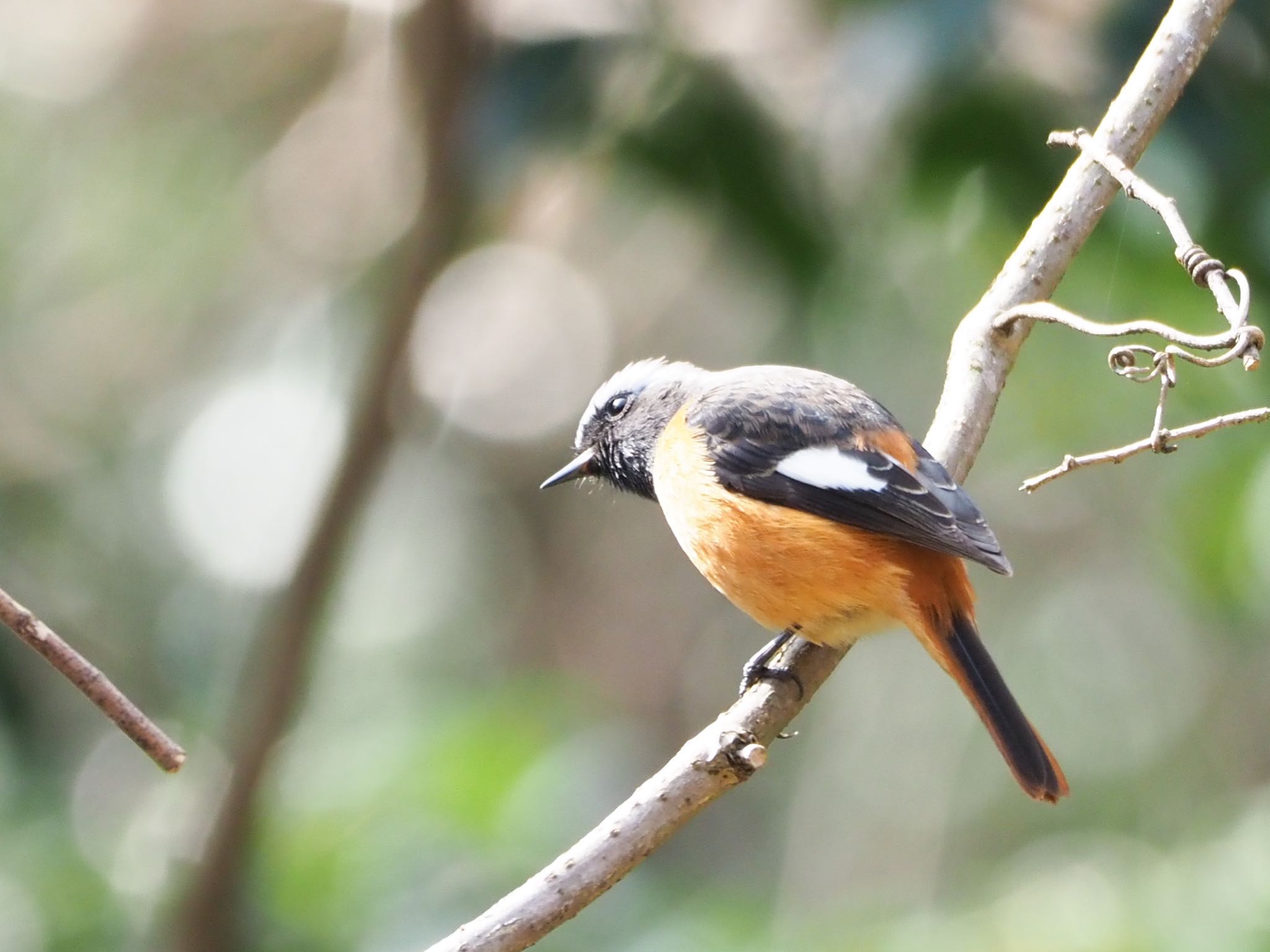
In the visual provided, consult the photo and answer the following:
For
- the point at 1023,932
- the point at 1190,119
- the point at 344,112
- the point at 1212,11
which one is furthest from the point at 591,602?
the point at 1212,11

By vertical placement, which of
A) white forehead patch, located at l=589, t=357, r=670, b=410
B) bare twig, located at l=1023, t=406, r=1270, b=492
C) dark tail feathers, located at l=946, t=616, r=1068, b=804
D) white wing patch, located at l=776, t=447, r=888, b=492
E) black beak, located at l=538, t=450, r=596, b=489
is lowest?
dark tail feathers, located at l=946, t=616, r=1068, b=804

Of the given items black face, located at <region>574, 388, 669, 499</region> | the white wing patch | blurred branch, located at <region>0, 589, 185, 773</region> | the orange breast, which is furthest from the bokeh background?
blurred branch, located at <region>0, 589, 185, 773</region>

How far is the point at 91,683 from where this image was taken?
174 cm

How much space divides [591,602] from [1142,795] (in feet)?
9.83

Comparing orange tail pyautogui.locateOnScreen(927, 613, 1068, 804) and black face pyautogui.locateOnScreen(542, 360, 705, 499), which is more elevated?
black face pyautogui.locateOnScreen(542, 360, 705, 499)

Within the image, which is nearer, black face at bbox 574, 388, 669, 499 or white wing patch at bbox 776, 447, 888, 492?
white wing patch at bbox 776, 447, 888, 492

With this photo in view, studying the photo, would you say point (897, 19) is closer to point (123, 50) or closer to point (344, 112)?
point (344, 112)

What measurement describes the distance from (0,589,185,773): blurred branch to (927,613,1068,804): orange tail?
161 cm

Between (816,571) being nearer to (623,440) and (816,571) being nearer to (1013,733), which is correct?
(1013,733)

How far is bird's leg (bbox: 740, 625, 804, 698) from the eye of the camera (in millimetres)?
2759

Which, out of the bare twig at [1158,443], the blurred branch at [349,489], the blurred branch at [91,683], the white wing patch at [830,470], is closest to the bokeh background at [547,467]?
the blurred branch at [349,489]

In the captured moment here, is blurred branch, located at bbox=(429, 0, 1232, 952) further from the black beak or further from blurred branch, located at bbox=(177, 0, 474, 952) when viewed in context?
blurred branch, located at bbox=(177, 0, 474, 952)

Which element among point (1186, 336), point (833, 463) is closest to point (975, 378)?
point (833, 463)

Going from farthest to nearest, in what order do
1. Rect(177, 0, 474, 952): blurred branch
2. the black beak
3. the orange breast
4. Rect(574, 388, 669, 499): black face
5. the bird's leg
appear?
1. Rect(177, 0, 474, 952): blurred branch
2. the black beak
3. Rect(574, 388, 669, 499): black face
4. the orange breast
5. the bird's leg
